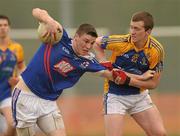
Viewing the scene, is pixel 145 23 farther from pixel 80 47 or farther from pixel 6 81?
pixel 6 81

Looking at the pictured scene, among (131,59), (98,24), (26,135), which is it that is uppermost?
(131,59)

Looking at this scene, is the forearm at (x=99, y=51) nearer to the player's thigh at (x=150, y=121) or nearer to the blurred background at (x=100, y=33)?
the player's thigh at (x=150, y=121)

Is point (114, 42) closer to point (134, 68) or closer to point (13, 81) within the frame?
point (134, 68)

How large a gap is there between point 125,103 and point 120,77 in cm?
53

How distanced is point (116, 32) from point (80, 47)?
354 inches

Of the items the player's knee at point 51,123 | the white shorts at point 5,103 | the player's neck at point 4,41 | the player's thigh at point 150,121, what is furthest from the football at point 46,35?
the player's neck at point 4,41

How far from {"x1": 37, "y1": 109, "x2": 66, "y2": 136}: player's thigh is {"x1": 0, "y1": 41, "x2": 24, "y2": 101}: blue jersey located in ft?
10.3

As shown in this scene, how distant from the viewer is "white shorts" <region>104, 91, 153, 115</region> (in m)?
10.4

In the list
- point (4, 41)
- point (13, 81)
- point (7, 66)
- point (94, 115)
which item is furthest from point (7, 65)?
point (94, 115)

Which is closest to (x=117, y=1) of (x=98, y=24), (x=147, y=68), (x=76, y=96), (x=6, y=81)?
(x=98, y=24)

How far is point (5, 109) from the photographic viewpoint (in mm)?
12750

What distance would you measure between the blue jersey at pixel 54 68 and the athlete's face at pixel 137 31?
65 cm

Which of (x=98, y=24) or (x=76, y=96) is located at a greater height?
(x=98, y=24)

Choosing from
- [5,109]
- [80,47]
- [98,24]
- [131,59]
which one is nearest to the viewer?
[80,47]
